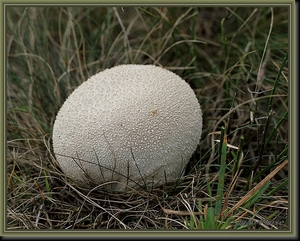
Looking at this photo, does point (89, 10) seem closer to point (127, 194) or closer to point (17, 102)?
point (17, 102)

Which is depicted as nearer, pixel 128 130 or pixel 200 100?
pixel 128 130

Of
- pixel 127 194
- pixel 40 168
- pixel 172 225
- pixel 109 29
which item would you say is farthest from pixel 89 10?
pixel 172 225

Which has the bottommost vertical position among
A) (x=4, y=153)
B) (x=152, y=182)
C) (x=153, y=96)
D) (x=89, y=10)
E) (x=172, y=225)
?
(x=172, y=225)

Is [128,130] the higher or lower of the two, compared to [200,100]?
higher

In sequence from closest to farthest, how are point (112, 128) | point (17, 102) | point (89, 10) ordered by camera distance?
point (112, 128), point (17, 102), point (89, 10)
